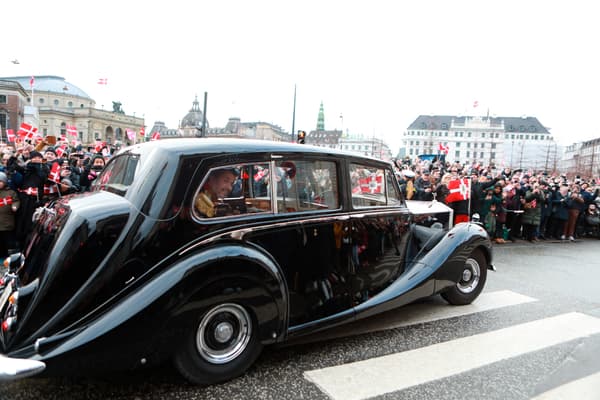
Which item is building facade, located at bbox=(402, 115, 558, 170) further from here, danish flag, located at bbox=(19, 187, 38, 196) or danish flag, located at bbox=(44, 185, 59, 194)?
danish flag, located at bbox=(19, 187, 38, 196)

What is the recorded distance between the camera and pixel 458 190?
8.72 meters

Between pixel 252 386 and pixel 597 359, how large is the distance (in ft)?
10.9

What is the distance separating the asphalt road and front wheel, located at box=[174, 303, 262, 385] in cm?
12

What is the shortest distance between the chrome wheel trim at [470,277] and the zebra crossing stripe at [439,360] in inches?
30.4

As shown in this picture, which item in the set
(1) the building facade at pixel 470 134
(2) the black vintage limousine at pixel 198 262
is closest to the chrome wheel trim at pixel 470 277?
(2) the black vintage limousine at pixel 198 262

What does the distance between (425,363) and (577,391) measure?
1177mm

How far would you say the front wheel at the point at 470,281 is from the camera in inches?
193

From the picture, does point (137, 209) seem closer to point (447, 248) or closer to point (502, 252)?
point (447, 248)

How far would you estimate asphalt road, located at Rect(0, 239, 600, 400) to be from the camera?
2830mm

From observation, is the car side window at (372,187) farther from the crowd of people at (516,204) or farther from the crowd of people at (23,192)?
the crowd of people at (23,192)

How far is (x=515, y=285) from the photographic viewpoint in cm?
607

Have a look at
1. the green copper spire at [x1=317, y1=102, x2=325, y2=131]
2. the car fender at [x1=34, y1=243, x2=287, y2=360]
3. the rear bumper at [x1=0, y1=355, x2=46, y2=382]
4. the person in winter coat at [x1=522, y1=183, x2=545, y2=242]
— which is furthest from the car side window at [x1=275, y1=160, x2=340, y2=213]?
the green copper spire at [x1=317, y1=102, x2=325, y2=131]

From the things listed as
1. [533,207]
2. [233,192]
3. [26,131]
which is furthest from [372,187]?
[26,131]

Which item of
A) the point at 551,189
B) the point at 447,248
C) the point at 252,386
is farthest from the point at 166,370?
the point at 551,189
